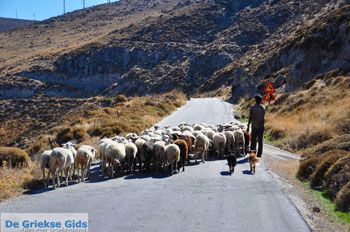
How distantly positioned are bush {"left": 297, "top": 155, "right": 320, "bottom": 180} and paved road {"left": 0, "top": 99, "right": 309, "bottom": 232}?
192cm

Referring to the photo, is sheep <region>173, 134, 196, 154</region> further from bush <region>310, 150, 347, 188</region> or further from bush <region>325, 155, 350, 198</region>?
bush <region>325, 155, 350, 198</region>


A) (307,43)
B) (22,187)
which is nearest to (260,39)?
(307,43)

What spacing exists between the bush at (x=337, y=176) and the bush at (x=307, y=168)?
188 cm

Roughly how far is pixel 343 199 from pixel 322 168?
140 inches

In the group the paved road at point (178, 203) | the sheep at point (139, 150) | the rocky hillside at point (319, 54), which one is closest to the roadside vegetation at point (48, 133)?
the paved road at point (178, 203)

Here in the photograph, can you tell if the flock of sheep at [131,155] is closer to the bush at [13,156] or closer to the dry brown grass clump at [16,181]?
the dry brown grass clump at [16,181]

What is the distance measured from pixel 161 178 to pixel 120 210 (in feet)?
15.6

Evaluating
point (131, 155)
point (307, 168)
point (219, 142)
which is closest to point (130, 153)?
point (131, 155)

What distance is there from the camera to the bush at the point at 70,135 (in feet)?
109

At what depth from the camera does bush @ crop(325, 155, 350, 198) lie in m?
13.5

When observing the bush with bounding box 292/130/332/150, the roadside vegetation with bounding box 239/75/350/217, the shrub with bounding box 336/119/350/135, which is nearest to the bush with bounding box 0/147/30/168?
the roadside vegetation with bounding box 239/75/350/217

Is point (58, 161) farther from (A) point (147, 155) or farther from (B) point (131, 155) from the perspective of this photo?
(A) point (147, 155)

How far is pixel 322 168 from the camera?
1569 centimetres

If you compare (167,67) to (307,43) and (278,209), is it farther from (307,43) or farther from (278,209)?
(278,209)
